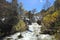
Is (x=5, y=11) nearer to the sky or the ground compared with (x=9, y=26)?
nearer to the sky

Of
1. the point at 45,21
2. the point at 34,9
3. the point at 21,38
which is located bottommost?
the point at 21,38

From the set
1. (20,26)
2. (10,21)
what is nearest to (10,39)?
(10,21)

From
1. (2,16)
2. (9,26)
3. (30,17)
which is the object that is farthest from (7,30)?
(30,17)

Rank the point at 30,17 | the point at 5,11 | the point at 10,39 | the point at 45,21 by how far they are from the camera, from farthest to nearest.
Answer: the point at 30,17
the point at 45,21
the point at 5,11
the point at 10,39

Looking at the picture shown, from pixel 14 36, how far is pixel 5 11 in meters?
5.21

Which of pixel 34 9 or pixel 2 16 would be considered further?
pixel 34 9

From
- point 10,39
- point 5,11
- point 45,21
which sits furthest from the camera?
point 45,21

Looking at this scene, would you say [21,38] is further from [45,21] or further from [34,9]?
[34,9]

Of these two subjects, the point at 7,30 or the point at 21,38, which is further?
the point at 7,30

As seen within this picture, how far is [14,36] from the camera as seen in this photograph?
38.3 metres

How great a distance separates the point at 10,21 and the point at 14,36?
3.35m

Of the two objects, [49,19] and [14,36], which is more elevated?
[49,19]

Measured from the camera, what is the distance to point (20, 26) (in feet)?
141

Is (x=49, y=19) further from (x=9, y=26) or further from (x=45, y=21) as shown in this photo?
(x=9, y=26)
